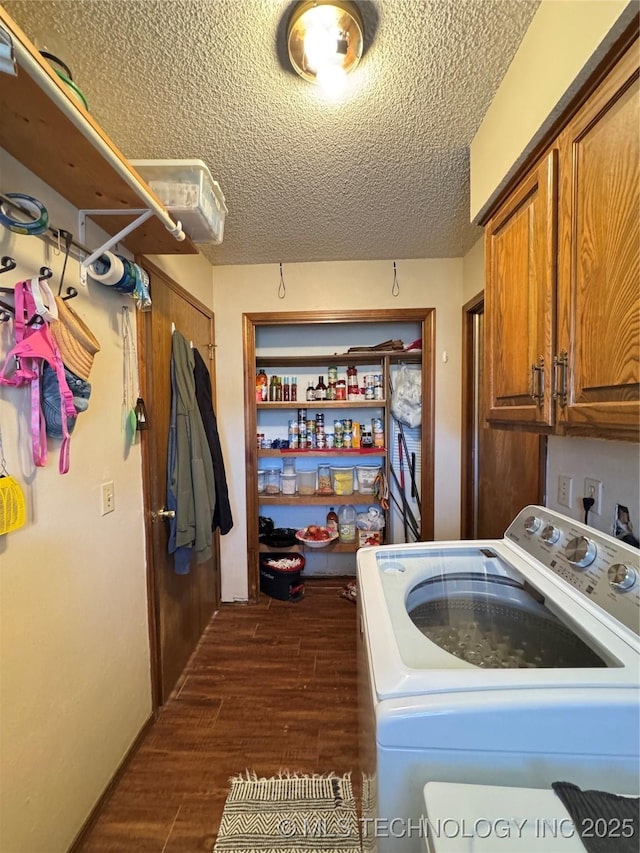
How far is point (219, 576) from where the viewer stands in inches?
102

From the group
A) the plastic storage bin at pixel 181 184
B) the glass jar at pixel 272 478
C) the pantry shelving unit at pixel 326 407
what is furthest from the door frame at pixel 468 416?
the plastic storage bin at pixel 181 184

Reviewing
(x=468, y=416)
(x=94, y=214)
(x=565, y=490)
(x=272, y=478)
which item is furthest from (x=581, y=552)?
(x=272, y=478)

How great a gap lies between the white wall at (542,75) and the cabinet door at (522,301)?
0.10 metres

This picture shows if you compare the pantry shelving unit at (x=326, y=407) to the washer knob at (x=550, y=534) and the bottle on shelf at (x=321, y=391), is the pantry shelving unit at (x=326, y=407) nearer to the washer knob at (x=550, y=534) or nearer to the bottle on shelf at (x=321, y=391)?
the bottle on shelf at (x=321, y=391)

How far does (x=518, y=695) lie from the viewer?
642 millimetres

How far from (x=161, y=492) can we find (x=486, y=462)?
1.87m

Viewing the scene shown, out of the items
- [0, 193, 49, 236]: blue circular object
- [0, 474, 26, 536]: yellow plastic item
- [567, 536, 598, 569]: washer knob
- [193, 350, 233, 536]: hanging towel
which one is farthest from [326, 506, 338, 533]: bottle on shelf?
[0, 193, 49, 236]: blue circular object

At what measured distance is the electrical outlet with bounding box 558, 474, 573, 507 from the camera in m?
1.37

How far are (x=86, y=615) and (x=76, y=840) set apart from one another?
68 cm

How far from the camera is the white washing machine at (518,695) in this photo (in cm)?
63

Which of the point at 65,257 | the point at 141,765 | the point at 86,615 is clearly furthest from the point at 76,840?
the point at 65,257

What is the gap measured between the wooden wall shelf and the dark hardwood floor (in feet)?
6.65

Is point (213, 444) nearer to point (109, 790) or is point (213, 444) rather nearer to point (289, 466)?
point (289, 466)

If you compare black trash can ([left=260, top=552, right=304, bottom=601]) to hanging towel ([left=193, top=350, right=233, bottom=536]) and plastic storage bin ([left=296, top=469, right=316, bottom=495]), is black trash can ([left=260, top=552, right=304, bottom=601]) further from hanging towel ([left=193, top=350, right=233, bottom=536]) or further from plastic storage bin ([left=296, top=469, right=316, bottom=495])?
hanging towel ([left=193, top=350, right=233, bottom=536])
